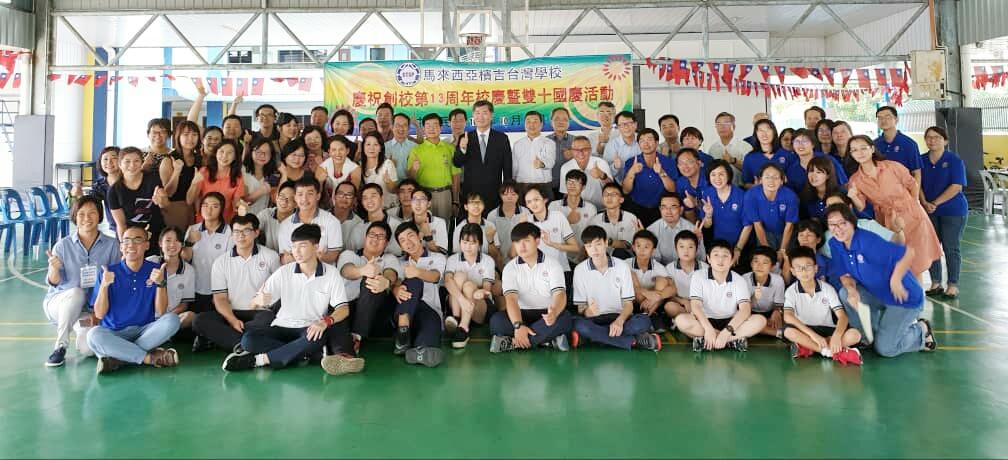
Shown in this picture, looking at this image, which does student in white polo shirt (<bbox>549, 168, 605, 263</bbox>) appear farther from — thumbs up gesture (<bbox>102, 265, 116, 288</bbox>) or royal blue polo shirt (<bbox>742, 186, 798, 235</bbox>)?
thumbs up gesture (<bbox>102, 265, 116, 288</bbox>)

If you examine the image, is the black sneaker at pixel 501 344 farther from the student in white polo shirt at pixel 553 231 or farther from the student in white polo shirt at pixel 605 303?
the student in white polo shirt at pixel 553 231

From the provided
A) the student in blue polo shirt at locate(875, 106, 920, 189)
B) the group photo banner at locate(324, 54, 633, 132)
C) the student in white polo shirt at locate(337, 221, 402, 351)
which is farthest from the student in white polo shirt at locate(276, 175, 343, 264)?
the student in blue polo shirt at locate(875, 106, 920, 189)

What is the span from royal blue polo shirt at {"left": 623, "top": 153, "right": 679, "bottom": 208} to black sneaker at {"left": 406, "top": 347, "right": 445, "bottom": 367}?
2357mm

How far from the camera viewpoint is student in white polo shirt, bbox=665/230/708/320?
175 inches

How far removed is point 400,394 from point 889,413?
2.31 m

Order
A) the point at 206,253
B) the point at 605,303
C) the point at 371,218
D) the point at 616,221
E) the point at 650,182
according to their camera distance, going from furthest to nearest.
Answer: the point at 650,182 < the point at 616,221 < the point at 371,218 < the point at 206,253 < the point at 605,303

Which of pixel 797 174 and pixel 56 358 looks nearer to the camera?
pixel 56 358

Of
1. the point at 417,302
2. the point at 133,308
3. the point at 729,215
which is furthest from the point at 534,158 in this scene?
the point at 133,308

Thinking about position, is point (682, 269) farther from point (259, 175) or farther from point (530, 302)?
point (259, 175)

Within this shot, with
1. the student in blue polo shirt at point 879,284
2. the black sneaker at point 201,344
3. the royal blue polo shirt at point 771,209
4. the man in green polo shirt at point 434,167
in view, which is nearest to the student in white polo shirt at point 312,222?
the black sneaker at point 201,344

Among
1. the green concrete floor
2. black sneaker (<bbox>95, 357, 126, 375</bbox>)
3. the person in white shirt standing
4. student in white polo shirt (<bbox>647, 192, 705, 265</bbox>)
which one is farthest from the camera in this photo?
the person in white shirt standing

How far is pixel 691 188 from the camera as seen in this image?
16.8 feet

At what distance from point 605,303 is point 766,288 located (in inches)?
42.8

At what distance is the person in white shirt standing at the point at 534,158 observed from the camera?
18.1 feet
